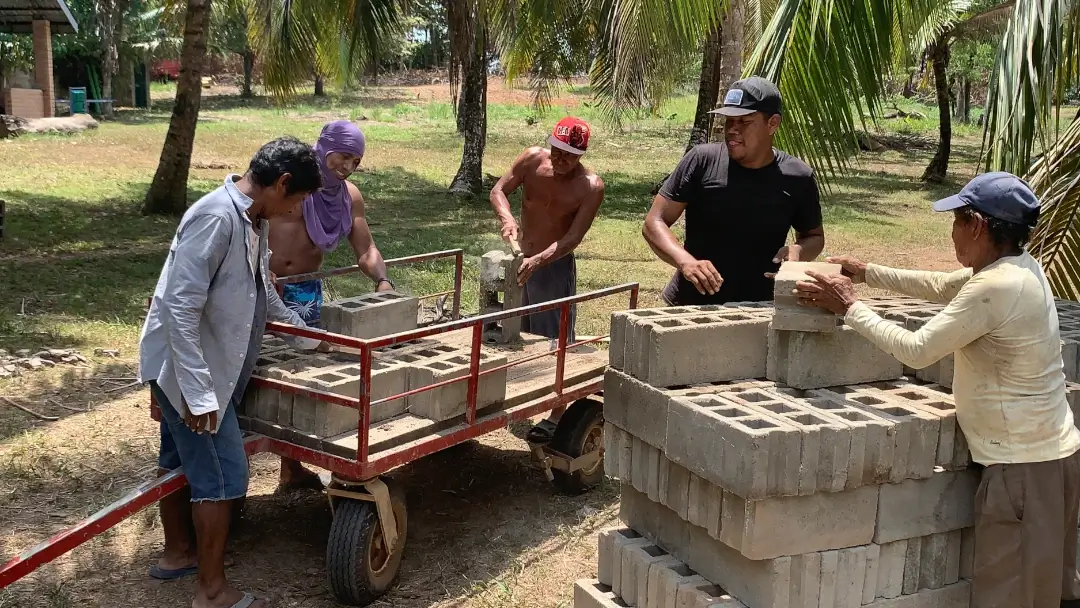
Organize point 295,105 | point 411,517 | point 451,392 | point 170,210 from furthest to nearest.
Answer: point 295,105 < point 170,210 < point 411,517 < point 451,392

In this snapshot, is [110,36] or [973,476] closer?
[973,476]

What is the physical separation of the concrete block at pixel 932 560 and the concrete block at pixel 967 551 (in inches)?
3.7

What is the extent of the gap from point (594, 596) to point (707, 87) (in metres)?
16.2

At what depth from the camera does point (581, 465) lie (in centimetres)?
561

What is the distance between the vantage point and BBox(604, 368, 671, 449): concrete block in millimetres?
3549

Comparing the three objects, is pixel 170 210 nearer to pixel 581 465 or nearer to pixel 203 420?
pixel 581 465

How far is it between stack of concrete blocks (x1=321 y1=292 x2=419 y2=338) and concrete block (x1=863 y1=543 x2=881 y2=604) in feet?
7.86

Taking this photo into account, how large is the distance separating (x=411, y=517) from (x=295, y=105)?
35437mm

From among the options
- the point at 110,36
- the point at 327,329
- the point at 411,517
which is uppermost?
the point at 110,36

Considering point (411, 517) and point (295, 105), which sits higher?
point (295, 105)

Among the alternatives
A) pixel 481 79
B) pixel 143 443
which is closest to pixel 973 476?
pixel 143 443

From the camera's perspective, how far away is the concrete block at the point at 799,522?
3141 mm

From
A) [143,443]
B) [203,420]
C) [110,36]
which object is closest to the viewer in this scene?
[203,420]

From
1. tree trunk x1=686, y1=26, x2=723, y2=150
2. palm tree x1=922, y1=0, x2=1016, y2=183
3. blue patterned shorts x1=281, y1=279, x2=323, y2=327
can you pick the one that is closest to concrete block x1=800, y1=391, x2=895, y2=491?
blue patterned shorts x1=281, y1=279, x2=323, y2=327
